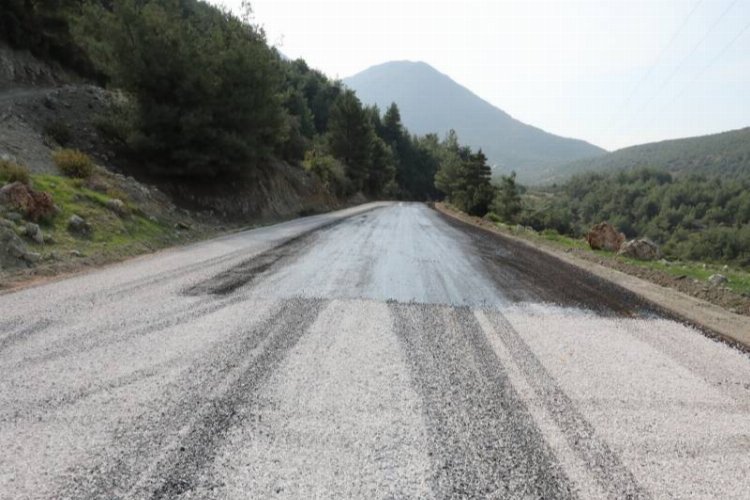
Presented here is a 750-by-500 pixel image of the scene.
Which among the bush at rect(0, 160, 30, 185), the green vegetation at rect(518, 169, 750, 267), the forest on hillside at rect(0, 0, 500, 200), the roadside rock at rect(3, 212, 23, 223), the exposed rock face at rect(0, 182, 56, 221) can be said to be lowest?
the green vegetation at rect(518, 169, 750, 267)

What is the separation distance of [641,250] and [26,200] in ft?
45.2

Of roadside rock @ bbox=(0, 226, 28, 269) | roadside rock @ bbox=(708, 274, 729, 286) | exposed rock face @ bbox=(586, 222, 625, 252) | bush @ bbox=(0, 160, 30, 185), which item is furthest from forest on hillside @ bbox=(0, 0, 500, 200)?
roadside rock @ bbox=(708, 274, 729, 286)

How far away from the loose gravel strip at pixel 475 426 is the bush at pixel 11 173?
8.07 metres

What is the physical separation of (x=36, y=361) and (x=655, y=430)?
4516 millimetres

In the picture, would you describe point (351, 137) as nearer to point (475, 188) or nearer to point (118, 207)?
point (475, 188)

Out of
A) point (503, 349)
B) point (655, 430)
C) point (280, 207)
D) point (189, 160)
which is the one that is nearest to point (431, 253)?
point (503, 349)

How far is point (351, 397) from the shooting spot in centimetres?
309

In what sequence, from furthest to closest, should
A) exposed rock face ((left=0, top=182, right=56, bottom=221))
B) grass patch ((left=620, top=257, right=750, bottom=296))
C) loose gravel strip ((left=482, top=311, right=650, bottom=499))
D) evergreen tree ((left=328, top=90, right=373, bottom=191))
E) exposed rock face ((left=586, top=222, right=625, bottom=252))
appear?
evergreen tree ((left=328, top=90, right=373, bottom=191))
exposed rock face ((left=586, top=222, right=625, bottom=252))
grass patch ((left=620, top=257, right=750, bottom=296))
exposed rock face ((left=0, top=182, right=56, bottom=221))
loose gravel strip ((left=482, top=311, right=650, bottom=499))

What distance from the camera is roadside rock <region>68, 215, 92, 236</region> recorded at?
814 cm

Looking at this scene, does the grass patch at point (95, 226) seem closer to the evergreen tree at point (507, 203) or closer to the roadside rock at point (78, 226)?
the roadside rock at point (78, 226)

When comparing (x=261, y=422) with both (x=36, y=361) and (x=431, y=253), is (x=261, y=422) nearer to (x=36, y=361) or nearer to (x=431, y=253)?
(x=36, y=361)

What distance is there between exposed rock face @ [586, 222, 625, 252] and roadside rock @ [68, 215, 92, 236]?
43.2 feet

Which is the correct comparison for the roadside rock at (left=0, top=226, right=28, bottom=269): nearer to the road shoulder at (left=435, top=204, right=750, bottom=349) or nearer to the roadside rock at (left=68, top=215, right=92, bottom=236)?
the roadside rock at (left=68, top=215, right=92, bottom=236)

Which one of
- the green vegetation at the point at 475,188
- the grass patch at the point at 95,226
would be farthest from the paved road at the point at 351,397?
the green vegetation at the point at 475,188
